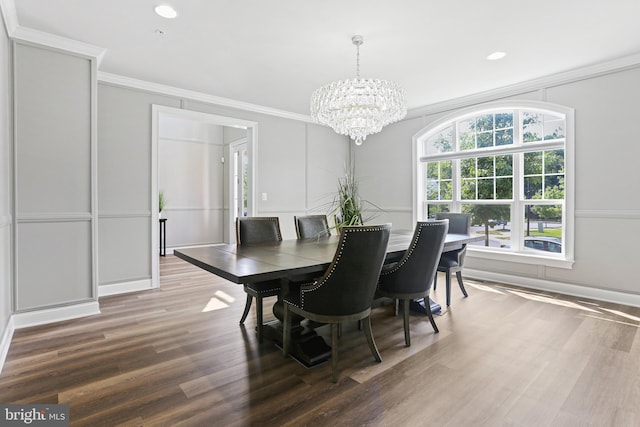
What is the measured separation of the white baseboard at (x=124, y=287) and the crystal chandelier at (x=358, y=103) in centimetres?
300

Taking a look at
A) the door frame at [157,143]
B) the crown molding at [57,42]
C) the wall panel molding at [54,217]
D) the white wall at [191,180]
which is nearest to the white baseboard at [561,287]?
the door frame at [157,143]

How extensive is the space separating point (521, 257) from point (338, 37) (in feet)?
11.4

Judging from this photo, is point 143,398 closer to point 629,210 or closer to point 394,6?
point 394,6

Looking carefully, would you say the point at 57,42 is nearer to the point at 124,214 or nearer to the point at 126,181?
the point at 126,181

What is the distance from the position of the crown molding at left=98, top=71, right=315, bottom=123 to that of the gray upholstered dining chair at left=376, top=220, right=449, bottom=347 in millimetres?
3470

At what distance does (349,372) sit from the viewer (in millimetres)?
2137

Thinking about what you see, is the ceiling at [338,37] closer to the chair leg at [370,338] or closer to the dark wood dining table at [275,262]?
the dark wood dining table at [275,262]

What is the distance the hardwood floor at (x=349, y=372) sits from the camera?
1.72 m

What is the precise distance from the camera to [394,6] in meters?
2.52

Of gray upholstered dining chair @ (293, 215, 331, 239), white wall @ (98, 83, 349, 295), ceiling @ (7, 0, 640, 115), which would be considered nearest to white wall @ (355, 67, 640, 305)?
ceiling @ (7, 0, 640, 115)

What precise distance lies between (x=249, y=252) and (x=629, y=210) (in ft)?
12.8

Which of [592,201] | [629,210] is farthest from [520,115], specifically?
[629,210]

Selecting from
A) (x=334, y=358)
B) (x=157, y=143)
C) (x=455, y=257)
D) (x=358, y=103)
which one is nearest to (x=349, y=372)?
(x=334, y=358)

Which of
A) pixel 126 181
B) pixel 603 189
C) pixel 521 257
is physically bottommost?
pixel 521 257
